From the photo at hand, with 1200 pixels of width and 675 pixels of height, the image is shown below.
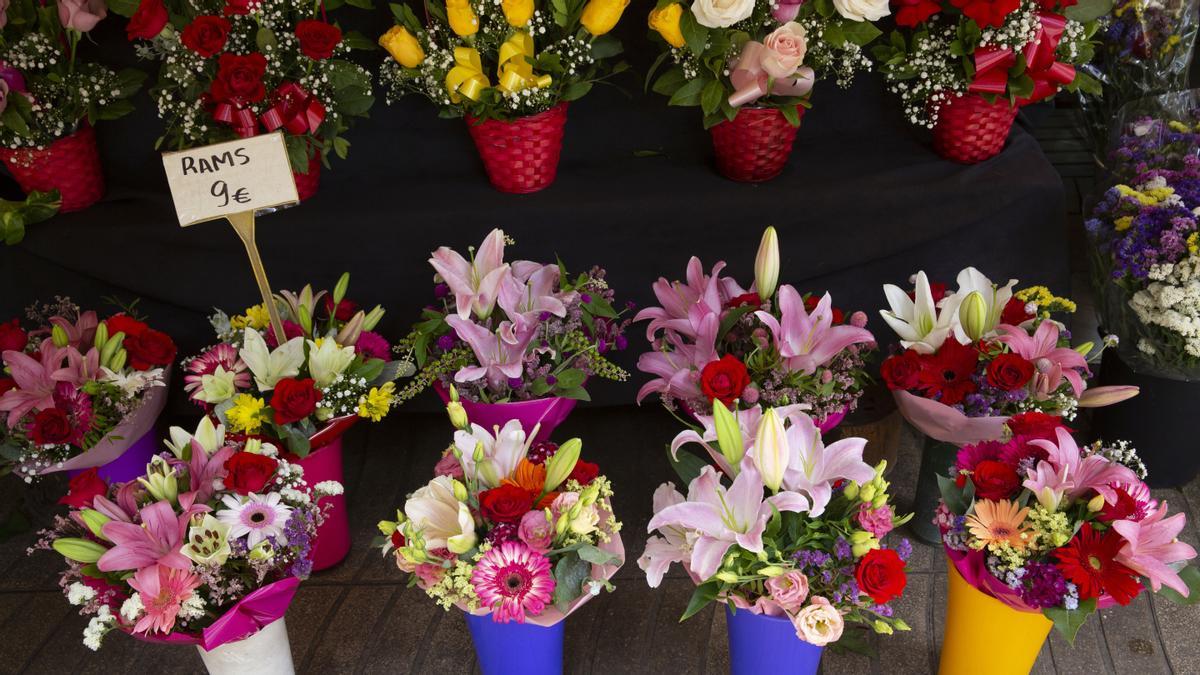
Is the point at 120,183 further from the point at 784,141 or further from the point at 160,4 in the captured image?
the point at 784,141

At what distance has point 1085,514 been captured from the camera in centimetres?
144

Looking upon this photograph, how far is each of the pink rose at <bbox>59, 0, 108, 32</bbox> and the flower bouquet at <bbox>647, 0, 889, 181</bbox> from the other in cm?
111

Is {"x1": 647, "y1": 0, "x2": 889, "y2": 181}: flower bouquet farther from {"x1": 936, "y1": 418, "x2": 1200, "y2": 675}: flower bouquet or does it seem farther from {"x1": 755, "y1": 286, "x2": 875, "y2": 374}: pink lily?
{"x1": 936, "y1": 418, "x2": 1200, "y2": 675}: flower bouquet

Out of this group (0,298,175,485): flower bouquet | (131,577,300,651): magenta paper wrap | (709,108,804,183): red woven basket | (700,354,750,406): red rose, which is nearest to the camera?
(131,577,300,651): magenta paper wrap

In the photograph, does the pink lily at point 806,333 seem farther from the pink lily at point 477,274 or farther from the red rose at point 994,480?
the pink lily at point 477,274

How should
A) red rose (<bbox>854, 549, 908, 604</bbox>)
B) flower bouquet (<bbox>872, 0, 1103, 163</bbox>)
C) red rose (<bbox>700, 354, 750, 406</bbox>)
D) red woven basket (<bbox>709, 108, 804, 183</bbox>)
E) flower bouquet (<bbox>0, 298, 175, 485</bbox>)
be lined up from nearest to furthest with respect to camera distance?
red rose (<bbox>854, 549, 908, 604</bbox>) → red rose (<bbox>700, 354, 750, 406</bbox>) → flower bouquet (<bbox>0, 298, 175, 485</bbox>) → flower bouquet (<bbox>872, 0, 1103, 163</bbox>) → red woven basket (<bbox>709, 108, 804, 183</bbox>)

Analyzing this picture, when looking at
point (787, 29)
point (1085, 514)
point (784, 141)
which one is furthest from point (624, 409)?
point (1085, 514)

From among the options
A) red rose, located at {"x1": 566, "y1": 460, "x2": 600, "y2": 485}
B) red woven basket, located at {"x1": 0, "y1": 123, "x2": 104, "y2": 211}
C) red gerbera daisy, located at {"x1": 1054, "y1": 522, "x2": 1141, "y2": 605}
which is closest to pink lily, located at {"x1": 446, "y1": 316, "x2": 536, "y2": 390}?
red rose, located at {"x1": 566, "y1": 460, "x2": 600, "y2": 485}

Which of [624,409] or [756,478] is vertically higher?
[756,478]

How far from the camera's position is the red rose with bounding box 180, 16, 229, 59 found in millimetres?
1824

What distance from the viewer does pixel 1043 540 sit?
1.42m

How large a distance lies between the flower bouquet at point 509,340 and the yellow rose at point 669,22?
482 mm

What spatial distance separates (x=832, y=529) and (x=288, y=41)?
1.39 meters

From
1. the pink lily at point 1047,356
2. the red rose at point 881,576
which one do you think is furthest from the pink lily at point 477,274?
the pink lily at point 1047,356
